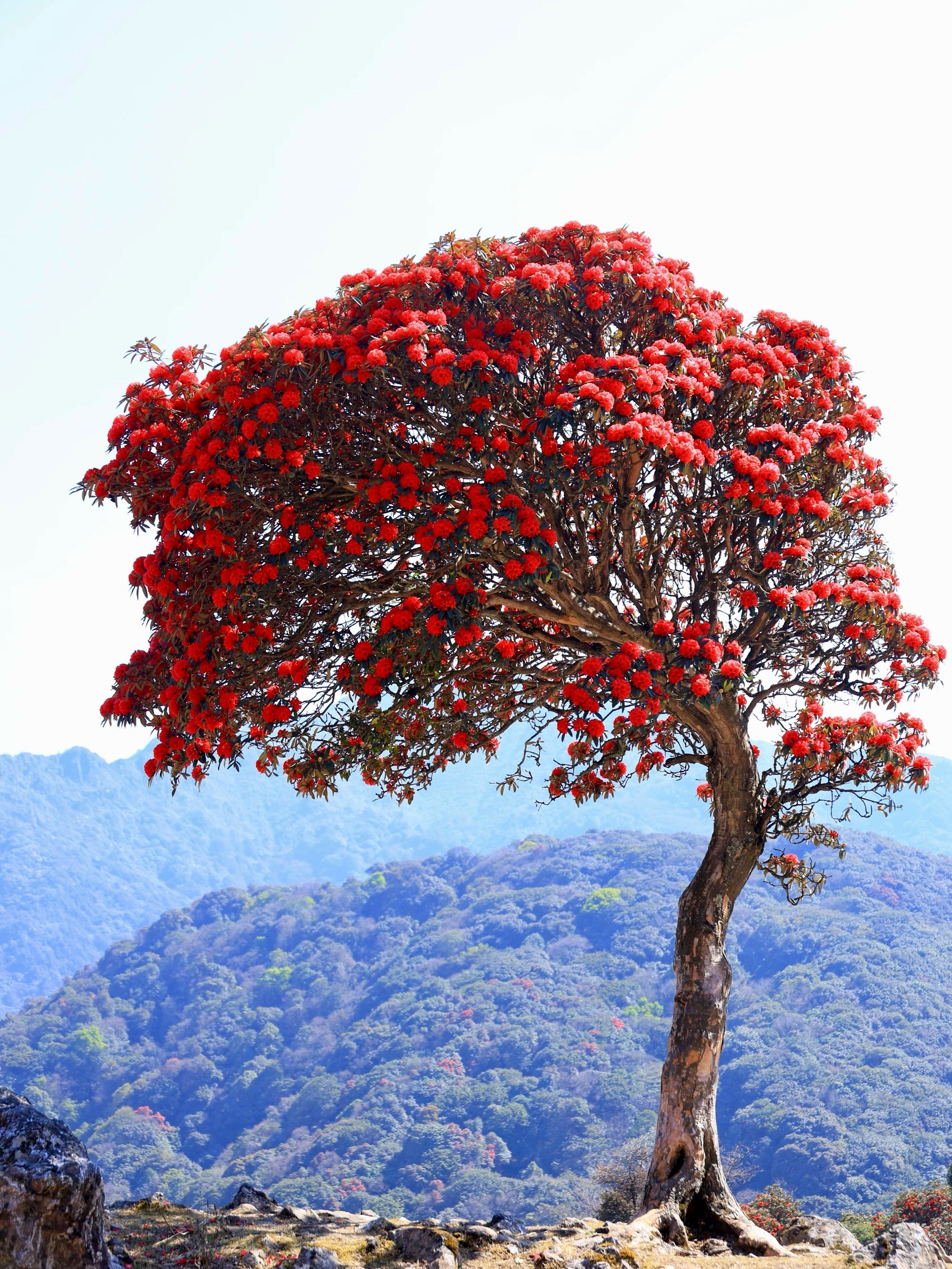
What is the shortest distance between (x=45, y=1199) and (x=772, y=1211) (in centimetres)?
1621

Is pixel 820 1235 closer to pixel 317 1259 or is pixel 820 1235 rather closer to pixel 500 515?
pixel 317 1259

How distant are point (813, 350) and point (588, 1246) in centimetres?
811

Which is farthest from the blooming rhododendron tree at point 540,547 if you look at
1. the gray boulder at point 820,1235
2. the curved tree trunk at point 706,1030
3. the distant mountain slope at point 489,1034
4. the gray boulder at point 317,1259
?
the distant mountain slope at point 489,1034

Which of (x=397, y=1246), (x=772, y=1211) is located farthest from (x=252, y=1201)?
(x=772, y=1211)

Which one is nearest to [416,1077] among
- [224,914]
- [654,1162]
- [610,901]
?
[610,901]

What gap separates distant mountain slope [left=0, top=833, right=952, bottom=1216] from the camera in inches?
3826

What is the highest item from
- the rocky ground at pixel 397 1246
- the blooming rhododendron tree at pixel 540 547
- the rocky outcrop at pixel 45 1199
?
the blooming rhododendron tree at pixel 540 547

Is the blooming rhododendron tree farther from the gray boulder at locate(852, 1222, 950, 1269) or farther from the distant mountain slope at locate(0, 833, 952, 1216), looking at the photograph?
the distant mountain slope at locate(0, 833, 952, 1216)

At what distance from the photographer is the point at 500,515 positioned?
8.57 metres

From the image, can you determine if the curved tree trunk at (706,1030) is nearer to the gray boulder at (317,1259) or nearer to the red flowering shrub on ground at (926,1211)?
the gray boulder at (317,1259)

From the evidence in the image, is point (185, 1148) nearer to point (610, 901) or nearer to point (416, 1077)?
point (416, 1077)

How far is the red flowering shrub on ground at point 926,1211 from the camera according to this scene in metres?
17.0

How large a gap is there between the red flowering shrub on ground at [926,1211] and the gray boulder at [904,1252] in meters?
9.22

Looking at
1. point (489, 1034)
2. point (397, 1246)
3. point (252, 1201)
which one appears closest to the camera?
point (397, 1246)
